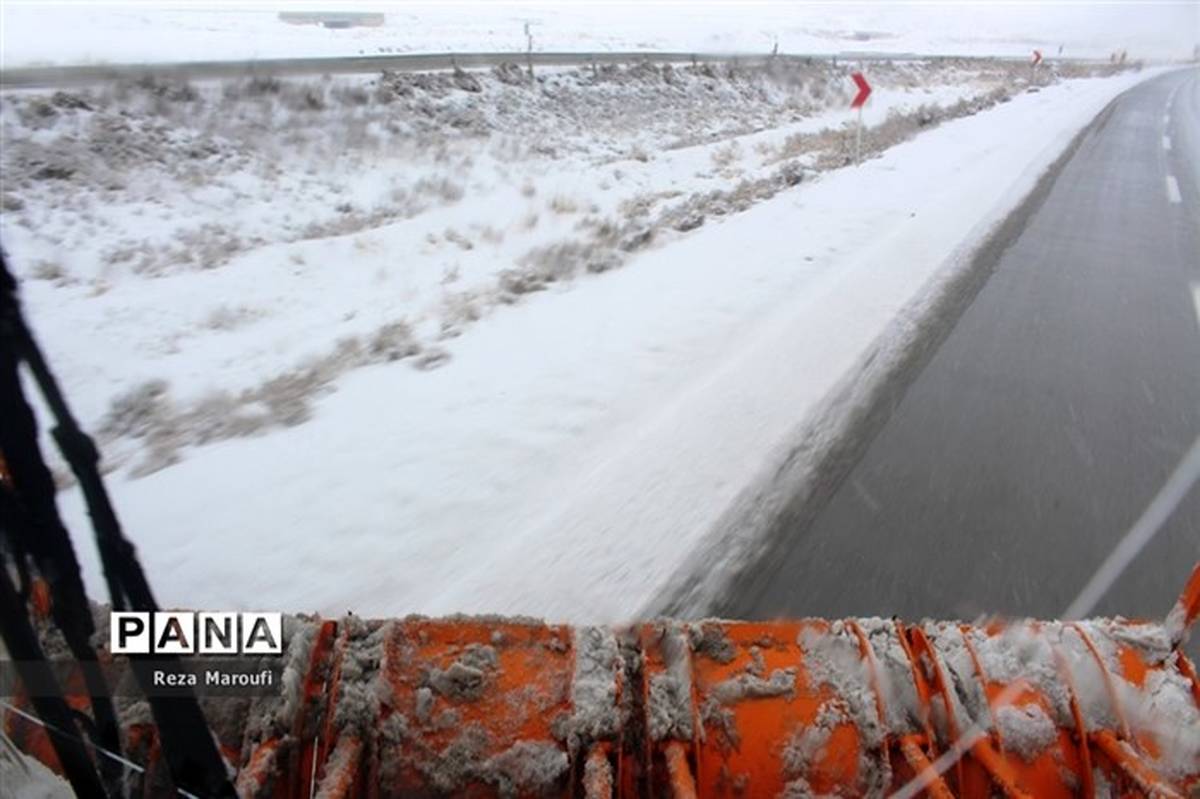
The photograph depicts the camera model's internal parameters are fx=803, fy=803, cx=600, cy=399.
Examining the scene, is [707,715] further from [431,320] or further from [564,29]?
[564,29]

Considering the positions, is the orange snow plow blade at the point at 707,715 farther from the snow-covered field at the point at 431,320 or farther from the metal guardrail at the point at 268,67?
the metal guardrail at the point at 268,67

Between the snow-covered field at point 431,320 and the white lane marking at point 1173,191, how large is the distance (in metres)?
2.17

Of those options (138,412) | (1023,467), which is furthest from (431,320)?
(1023,467)

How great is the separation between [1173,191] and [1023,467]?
1233 centimetres

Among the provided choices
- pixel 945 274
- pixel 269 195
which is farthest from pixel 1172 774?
pixel 269 195

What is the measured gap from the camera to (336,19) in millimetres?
45188

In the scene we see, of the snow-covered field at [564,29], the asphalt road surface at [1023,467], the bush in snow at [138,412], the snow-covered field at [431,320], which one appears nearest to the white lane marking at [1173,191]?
the snow-covered field at [431,320]

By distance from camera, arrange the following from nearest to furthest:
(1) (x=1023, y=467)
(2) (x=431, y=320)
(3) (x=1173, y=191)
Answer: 1. (1) (x=1023, y=467)
2. (2) (x=431, y=320)
3. (3) (x=1173, y=191)

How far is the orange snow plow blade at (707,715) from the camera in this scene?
211 centimetres

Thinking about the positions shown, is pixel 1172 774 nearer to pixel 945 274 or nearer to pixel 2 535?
pixel 2 535

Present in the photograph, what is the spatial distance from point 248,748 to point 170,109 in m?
15.9

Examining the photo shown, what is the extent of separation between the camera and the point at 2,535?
1.27 metres

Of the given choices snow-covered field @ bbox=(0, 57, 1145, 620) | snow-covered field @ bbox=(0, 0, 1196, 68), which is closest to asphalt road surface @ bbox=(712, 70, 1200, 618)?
snow-covered field @ bbox=(0, 57, 1145, 620)

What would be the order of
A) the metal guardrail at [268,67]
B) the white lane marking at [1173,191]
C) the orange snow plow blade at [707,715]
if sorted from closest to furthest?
the orange snow plow blade at [707,715] < the white lane marking at [1173,191] < the metal guardrail at [268,67]
